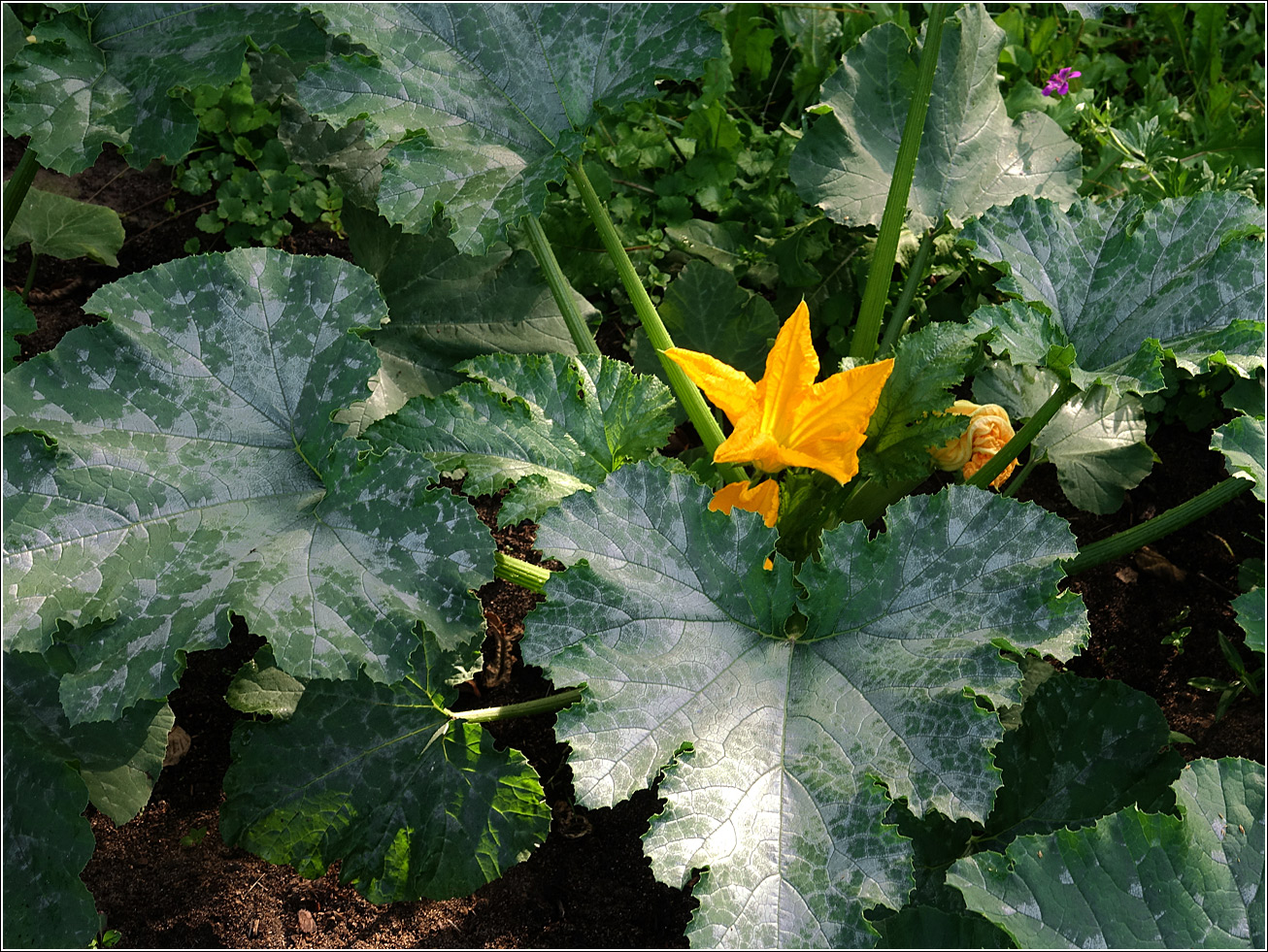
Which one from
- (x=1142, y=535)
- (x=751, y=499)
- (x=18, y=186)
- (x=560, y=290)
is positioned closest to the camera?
(x=751, y=499)

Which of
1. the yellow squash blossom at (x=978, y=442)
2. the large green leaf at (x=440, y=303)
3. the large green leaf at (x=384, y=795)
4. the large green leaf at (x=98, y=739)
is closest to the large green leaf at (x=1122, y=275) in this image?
the yellow squash blossom at (x=978, y=442)

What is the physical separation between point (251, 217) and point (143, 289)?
1.13 metres

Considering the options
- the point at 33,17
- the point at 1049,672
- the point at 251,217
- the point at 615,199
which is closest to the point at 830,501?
the point at 1049,672

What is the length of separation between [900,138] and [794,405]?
109cm

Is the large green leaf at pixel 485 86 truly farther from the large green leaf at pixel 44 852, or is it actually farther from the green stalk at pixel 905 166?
the large green leaf at pixel 44 852

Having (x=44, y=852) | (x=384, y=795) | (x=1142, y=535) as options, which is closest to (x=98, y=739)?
(x=44, y=852)

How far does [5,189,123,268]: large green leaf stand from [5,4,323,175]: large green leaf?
647 millimetres

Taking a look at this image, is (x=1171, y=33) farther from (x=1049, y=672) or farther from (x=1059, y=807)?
(x=1059, y=807)

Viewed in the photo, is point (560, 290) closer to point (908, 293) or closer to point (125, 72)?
point (908, 293)

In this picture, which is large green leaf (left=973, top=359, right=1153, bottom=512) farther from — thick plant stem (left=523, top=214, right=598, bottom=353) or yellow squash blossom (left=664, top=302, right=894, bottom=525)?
thick plant stem (left=523, top=214, right=598, bottom=353)

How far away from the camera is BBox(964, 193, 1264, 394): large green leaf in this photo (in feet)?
7.29

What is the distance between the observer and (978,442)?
2570 mm

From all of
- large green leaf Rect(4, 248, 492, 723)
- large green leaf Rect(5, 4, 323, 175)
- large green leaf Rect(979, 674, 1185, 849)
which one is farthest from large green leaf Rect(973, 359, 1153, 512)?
large green leaf Rect(5, 4, 323, 175)

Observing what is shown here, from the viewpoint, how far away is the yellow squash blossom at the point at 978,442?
2.55m
